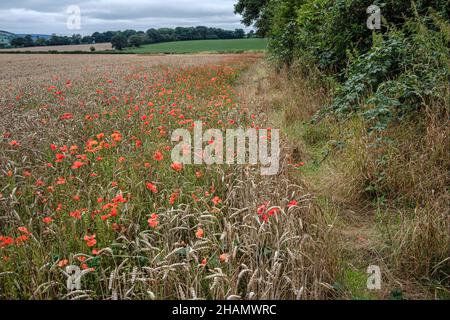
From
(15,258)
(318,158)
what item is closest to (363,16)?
(318,158)

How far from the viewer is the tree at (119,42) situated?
55.2 meters

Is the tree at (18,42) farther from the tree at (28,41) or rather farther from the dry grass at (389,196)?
the dry grass at (389,196)


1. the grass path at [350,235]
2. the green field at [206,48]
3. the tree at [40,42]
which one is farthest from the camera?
the tree at [40,42]

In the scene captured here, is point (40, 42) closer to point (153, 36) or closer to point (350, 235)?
point (153, 36)

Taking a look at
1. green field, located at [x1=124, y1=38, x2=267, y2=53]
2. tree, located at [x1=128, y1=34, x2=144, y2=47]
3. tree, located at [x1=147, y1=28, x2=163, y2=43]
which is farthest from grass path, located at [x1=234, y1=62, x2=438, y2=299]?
tree, located at [x1=147, y1=28, x2=163, y2=43]

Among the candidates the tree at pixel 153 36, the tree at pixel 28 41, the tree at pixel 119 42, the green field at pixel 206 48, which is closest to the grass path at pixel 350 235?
the green field at pixel 206 48

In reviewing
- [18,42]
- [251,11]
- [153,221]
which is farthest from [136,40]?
[153,221]

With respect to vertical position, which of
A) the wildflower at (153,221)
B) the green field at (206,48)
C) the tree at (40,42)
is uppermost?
the tree at (40,42)

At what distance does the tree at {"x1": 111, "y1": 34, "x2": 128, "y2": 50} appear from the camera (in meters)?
55.2

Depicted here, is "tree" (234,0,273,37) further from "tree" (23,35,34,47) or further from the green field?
"tree" (23,35,34,47)

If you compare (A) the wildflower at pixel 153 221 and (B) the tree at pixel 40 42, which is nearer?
(A) the wildflower at pixel 153 221

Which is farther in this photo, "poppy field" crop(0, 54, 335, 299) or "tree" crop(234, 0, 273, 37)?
"tree" crop(234, 0, 273, 37)

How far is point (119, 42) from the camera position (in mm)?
55500
